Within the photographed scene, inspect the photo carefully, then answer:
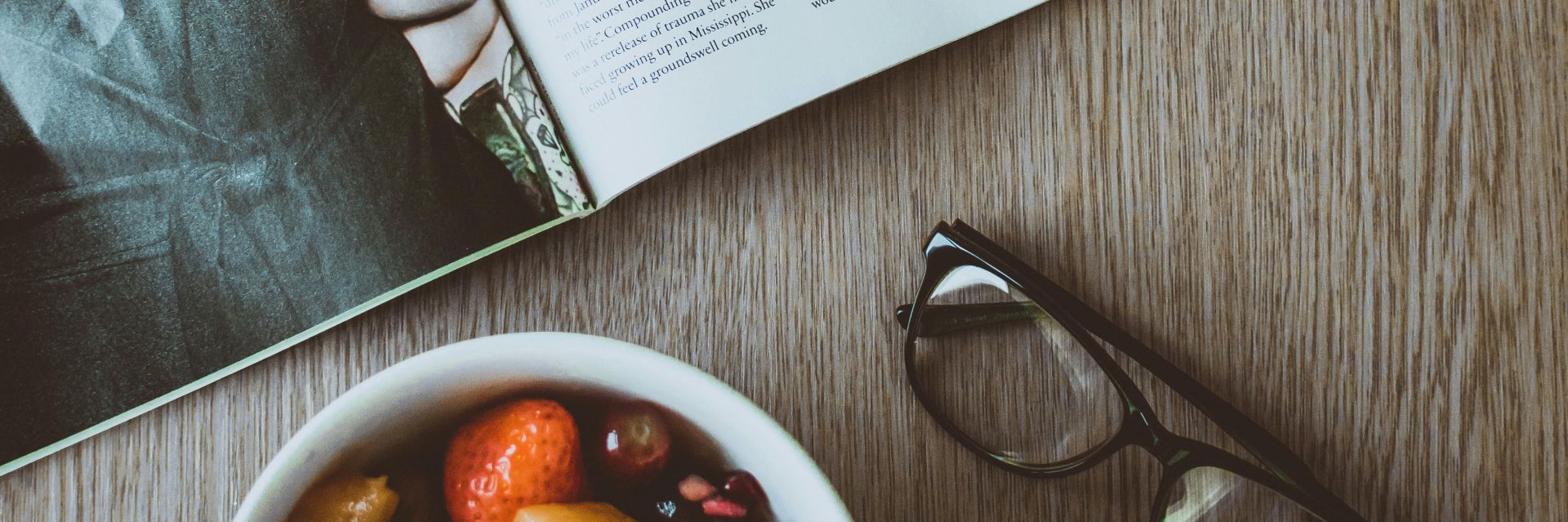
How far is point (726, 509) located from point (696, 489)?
0.02 m

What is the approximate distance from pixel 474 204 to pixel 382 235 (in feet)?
0.14

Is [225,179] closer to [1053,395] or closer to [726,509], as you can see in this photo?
[726,509]

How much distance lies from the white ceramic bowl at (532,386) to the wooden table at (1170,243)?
3.5 inches

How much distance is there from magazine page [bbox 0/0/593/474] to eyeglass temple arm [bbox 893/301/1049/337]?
167mm

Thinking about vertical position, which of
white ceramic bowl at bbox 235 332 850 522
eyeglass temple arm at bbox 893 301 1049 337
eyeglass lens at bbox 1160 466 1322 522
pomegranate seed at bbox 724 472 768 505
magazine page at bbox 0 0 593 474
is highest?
magazine page at bbox 0 0 593 474

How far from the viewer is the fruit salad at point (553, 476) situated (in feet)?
1.16

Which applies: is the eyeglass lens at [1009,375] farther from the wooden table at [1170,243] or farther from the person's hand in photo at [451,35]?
the person's hand in photo at [451,35]

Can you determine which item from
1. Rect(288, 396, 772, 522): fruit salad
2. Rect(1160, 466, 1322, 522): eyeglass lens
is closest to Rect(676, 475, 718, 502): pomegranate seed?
Rect(288, 396, 772, 522): fruit salad

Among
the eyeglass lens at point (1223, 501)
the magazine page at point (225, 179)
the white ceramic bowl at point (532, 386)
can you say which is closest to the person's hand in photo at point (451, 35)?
the magazine page at point (225, 179)

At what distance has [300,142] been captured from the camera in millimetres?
427

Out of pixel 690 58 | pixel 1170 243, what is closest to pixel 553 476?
pixel 690 58

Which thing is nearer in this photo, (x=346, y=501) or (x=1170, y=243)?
(x=346, y=501)

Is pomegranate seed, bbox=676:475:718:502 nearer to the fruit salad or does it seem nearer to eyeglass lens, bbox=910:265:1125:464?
the fruit salad

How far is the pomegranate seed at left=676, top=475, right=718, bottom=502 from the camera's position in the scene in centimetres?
37
